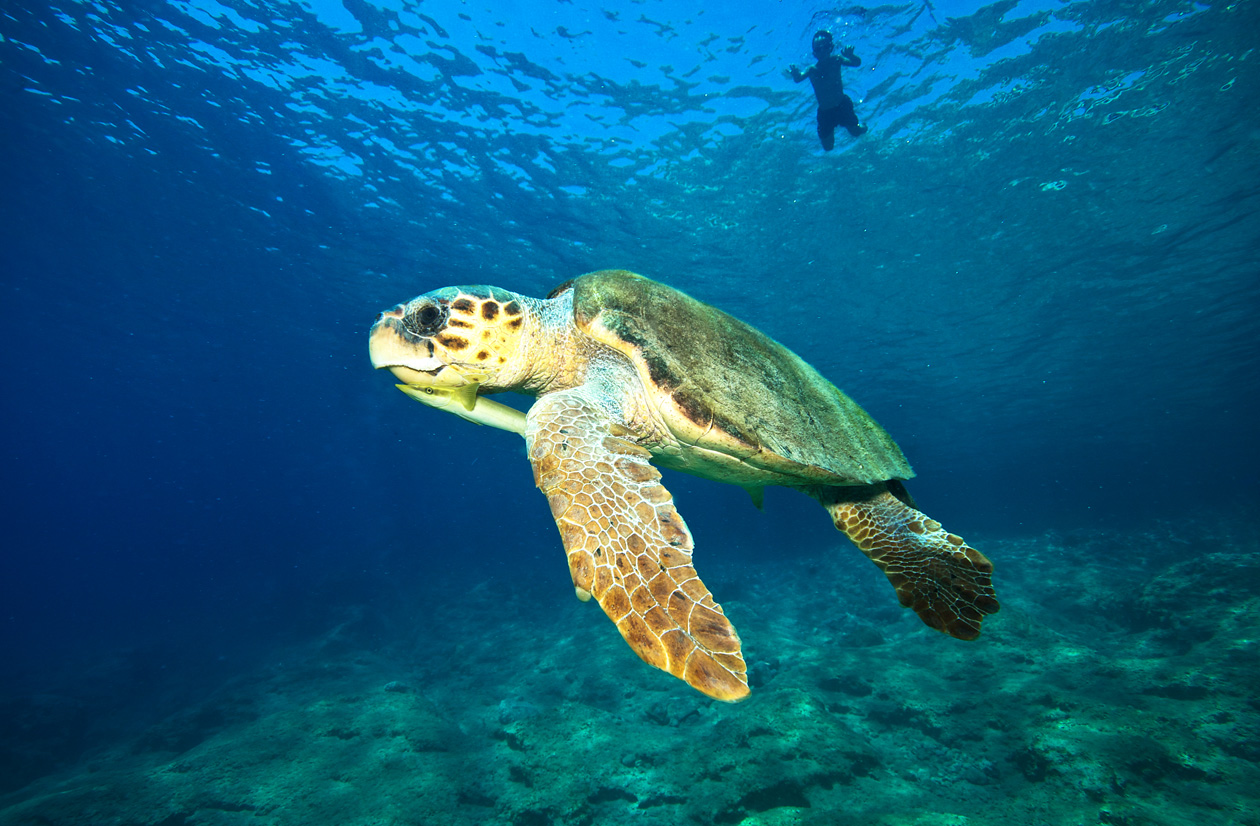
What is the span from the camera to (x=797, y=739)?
5352mm

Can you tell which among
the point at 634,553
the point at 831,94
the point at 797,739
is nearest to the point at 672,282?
the point at 831,94

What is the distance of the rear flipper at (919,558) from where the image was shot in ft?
8.55

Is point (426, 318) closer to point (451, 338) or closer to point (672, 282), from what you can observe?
point (451, 338)

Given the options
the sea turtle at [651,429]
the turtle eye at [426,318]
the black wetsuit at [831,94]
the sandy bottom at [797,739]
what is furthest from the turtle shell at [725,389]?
the black wetsuit at [831,94]

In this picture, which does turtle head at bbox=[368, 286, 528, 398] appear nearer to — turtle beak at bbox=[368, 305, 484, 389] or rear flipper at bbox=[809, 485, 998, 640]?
turtle beak at bbox=[368, 305, 484, 389]

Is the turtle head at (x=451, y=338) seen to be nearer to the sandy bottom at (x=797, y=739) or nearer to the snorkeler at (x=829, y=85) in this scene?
the sandy bottom at (x=797, y=739)

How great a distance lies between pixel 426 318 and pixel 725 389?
1.90m

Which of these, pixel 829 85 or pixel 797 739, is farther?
pixel 829 85

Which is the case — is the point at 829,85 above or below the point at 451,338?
above

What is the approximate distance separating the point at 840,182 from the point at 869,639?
12.2 metres

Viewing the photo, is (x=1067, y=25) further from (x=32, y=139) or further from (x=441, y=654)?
(x=32, y=139)

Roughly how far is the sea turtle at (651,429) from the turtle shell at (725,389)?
0.01 metres

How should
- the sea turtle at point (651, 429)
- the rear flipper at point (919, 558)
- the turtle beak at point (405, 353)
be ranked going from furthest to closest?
the turtle beak at point (405, 353) < the rear flipper at point (919, 558) < the sea turtle at point (651, 429)

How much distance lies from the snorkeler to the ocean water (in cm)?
102
